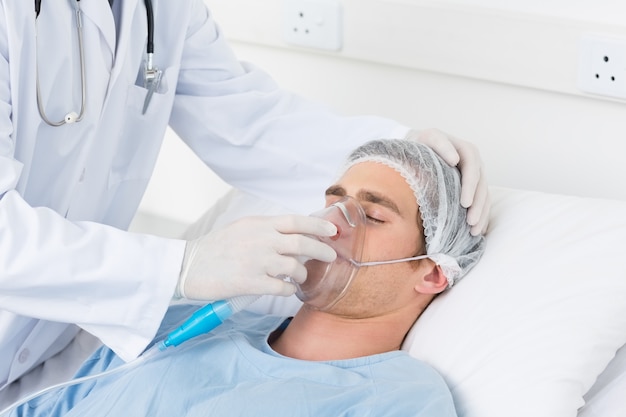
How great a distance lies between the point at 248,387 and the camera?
1.60 meters

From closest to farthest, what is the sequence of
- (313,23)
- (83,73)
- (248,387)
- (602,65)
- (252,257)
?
1. (252,257)
2. (248,387)
3. (83,73)
4. (602,65)
5. (313,23)

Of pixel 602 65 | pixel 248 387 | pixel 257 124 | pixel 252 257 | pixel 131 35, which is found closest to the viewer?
pixel 252 257

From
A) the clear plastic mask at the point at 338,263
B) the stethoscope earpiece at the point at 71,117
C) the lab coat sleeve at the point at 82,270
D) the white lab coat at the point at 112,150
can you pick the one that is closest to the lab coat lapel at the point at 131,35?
the white lab coat at the point at 112,150

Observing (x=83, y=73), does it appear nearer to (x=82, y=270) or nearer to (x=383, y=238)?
(x=82, y=270)

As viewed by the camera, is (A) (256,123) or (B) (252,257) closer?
(B) (252,257)

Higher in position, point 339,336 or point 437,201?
point 437,201

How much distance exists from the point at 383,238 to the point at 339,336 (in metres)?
0.20

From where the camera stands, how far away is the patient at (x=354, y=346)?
157cm

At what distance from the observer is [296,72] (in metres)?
2.46

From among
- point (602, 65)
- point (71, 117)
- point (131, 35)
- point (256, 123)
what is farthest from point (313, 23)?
point (71, 117)

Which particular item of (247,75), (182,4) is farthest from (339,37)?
(182,4)

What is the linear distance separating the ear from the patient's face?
2 centimetres

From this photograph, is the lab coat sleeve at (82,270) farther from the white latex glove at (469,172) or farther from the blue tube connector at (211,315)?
the white latex glove at (469,172)

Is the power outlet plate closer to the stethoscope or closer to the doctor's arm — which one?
the doctor's arm
